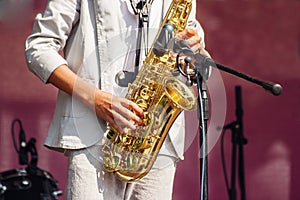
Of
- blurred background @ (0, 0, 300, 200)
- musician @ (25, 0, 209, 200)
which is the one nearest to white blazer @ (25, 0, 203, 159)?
musician @ (25, 0, 209, 200)

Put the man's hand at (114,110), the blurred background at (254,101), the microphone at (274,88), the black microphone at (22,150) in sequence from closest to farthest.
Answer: the microphone at (274,88) → the man's hand at (114,110) → the black microphone at (22,150) → the blurred background at (254,101)

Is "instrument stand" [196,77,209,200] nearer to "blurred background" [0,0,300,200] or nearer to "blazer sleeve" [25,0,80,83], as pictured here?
"blazer sleeve" [25,0,80,83]

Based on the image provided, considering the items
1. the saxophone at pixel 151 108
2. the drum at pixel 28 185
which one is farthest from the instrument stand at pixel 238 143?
the saxophone at pixel 151 108

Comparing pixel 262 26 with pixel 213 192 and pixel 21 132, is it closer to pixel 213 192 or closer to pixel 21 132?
pixel 213 192

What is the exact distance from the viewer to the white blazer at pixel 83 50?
2850mm

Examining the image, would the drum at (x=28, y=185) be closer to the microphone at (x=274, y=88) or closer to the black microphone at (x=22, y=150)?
the black microphone at (x=22, y=150)

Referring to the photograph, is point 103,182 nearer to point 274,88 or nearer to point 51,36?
point 51,36

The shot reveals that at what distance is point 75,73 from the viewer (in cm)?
290

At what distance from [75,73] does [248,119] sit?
8.91 feet

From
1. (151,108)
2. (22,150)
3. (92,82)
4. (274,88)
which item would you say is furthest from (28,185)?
(274,88)

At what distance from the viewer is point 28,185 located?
470 cm

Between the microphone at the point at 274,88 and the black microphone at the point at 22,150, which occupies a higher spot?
the microphone at the point at 274,88

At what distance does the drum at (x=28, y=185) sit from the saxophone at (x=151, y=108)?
179cm

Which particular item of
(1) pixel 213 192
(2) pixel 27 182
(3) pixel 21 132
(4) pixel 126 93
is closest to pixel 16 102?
(3) pixel 21 132
